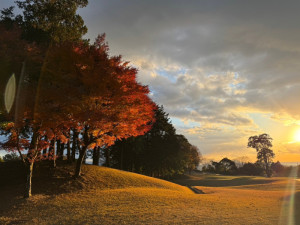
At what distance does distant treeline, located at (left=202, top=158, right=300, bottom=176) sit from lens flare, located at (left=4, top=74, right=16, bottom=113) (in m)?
76.9

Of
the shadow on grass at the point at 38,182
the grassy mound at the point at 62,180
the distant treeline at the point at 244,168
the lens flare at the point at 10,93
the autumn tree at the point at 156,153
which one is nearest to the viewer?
the lens flare at the point at 10,93

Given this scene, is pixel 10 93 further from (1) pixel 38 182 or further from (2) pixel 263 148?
(2) pixel 263 148

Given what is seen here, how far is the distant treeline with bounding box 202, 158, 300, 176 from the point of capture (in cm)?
7725

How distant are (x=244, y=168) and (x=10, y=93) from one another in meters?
84.1

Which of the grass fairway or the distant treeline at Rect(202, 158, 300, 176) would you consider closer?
the grass fairway

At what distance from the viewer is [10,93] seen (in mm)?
14680

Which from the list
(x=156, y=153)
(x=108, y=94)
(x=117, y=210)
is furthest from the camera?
(x=156, y=153)

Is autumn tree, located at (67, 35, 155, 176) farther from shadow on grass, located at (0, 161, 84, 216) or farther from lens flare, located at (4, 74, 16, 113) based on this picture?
shadow on grass, located at (0, 161, 84, 216)

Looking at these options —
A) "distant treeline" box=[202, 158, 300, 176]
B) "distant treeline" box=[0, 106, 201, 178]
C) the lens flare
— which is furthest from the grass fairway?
"distant treeline" box=[202, 158, 300, 176]

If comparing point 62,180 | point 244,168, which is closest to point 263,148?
point 244,168

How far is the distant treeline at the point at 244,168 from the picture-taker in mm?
77250

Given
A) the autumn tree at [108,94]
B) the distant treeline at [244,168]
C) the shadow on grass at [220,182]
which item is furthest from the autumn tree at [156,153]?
the distant treeline at [244,168]

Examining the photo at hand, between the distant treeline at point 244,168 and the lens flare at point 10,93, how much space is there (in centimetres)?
7687

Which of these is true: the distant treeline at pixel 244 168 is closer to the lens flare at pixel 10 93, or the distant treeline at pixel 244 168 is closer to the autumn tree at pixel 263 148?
the autumn tree at pixel 263 148
